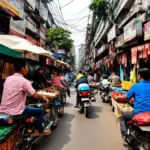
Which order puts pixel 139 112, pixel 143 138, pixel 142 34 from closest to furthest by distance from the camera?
pixel 143 138, pixel 139 112, pixel 142 34

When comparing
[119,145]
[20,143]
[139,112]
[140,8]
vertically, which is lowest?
[119,145]

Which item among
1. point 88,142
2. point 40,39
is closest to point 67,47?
point 40,39

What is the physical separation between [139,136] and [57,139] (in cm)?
225

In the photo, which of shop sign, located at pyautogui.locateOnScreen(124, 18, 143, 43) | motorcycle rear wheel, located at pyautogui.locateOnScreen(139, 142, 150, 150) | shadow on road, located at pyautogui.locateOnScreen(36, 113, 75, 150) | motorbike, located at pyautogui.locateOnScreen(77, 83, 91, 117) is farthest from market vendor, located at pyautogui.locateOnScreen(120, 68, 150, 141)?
shop sign, located at pyautogui.locateOnScreen(124, 18, 143, 43)

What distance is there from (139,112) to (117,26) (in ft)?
51.4

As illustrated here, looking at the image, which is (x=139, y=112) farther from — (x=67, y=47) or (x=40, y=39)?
(x=67, y=47)

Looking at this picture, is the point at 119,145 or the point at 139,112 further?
the point at 119,145

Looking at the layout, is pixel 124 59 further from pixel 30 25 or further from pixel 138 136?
pixel 138 136

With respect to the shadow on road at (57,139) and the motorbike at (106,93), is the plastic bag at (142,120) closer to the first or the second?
the shadow on road at (57,139)

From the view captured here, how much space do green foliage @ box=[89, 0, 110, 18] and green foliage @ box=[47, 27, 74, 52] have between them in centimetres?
1038

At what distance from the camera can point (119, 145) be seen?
4.96m

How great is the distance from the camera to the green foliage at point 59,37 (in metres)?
30.8

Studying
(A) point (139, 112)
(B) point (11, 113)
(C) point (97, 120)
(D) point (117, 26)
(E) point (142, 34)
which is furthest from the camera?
(D) point (117, 26)

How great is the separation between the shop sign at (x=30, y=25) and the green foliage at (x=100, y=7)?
591cm
